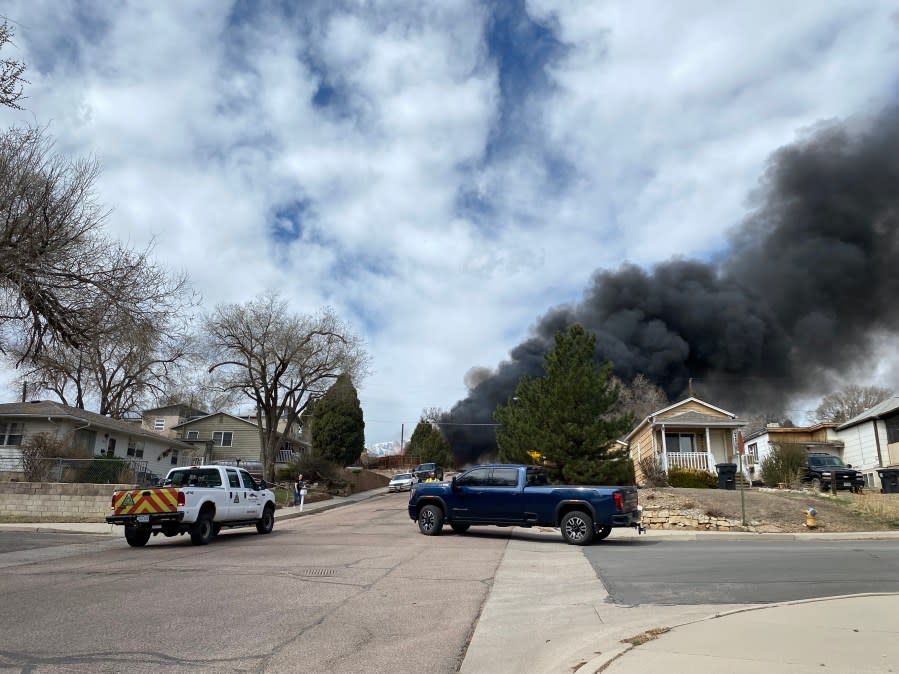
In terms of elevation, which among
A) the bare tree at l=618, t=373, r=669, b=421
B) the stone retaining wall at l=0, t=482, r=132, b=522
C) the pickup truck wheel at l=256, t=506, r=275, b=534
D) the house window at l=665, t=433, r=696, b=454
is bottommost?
the pickup truck wheel at l=256, t=506, r=275, b=534

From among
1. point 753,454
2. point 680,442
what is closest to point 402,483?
point 680,442

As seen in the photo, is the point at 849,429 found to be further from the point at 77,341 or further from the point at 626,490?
the point at 77,341

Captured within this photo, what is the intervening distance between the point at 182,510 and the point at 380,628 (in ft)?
28.8

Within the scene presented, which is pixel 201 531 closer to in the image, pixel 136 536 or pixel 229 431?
pixel 136 536

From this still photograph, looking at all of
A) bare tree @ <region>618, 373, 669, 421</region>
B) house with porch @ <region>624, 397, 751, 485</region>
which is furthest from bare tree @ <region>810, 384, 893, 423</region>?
house with porch @ <region>624, 397, 751, 485</region>

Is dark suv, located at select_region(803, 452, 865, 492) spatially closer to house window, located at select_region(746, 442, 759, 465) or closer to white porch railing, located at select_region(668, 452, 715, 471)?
white porch railing, located at select_region(668, 452, 715, 471)

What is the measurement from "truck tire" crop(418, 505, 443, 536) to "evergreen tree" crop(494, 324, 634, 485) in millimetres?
8643

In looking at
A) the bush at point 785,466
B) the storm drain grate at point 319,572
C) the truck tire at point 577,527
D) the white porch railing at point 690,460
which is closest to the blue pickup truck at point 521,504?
the truck tire at point 577,527

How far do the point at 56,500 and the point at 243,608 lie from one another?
17.3m

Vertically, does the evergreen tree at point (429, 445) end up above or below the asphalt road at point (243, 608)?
above

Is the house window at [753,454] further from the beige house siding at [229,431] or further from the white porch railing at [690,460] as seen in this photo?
the beige house siding at [229,431]

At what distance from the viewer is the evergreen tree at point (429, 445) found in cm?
6925

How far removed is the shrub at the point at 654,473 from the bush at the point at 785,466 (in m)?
4.25

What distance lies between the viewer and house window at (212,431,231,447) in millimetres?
52281
